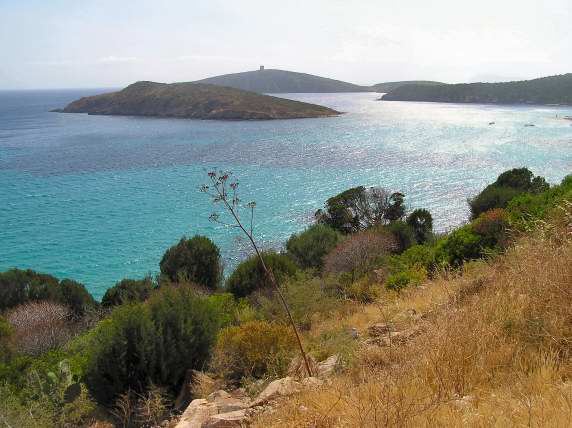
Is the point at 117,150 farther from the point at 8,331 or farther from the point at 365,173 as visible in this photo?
the point at 8,331

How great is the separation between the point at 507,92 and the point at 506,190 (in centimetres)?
11335

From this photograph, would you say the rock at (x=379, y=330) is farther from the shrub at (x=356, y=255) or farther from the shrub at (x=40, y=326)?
the shrub at (x=40, y=326)

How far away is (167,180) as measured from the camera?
39.8 m

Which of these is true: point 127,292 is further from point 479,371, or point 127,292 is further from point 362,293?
point 479,371

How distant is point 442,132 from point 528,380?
6831cm

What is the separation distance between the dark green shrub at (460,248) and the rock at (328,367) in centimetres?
838

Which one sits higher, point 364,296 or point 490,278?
point 490,278

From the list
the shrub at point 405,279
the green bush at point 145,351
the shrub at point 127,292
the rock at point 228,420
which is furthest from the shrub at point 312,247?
the rock at point 228,420

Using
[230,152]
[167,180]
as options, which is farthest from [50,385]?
[230,152]

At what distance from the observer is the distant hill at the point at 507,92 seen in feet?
371

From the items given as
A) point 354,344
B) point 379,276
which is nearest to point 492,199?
point 379,276

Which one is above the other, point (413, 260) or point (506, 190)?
point (506, 190)

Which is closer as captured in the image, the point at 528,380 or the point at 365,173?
the point at 528,380

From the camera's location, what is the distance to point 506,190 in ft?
81.7
